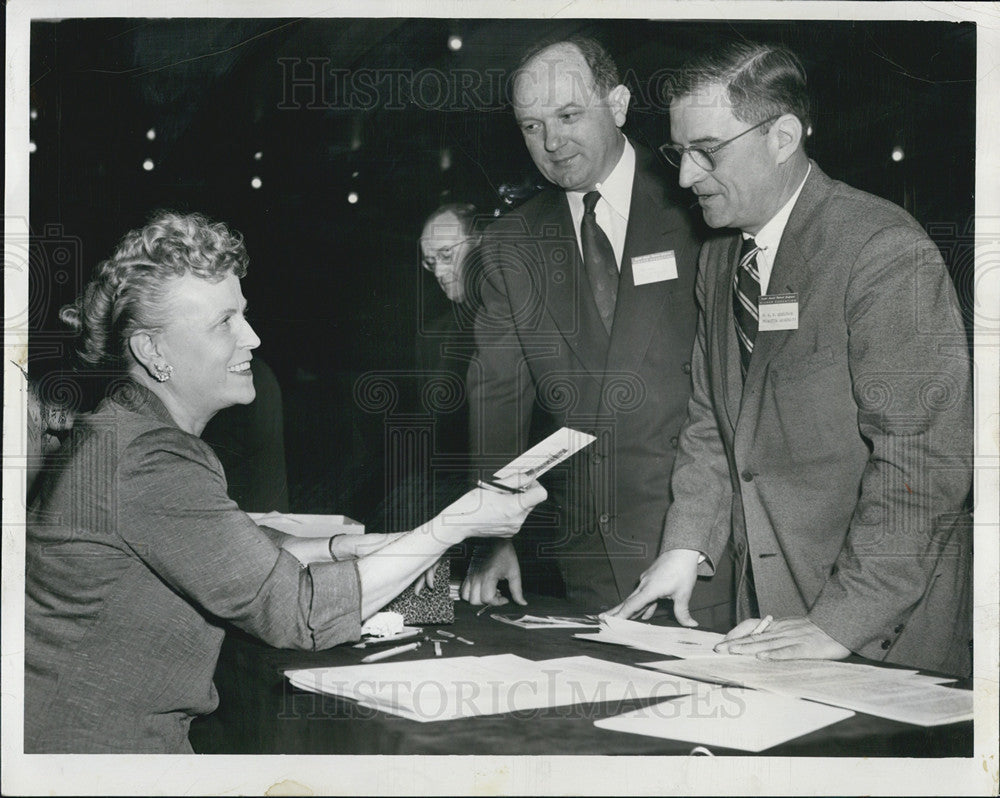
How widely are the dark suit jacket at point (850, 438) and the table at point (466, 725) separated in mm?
341

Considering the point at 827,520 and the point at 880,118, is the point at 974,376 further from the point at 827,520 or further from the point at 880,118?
the point at 880,118

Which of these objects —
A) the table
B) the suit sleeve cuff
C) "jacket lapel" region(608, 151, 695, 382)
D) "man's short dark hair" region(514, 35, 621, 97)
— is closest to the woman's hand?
the table

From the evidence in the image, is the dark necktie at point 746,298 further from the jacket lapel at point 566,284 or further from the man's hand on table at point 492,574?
the man's hand on table at point 492,574

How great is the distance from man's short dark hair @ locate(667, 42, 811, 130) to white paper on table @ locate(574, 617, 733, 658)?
1.32 m

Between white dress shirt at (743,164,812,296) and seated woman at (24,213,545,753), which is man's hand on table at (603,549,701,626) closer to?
seated woman at (24,213,545,753)

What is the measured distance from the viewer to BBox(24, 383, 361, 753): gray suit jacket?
2291mm

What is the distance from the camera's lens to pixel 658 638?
2.36 metres

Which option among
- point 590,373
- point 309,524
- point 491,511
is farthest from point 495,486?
point 309,524

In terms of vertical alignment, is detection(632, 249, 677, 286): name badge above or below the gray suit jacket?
above

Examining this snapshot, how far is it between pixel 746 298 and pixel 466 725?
1.29 m

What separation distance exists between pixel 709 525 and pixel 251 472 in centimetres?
121

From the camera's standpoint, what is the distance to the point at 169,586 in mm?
2334

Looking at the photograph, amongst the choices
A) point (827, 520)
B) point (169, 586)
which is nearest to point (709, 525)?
point (827, 520)

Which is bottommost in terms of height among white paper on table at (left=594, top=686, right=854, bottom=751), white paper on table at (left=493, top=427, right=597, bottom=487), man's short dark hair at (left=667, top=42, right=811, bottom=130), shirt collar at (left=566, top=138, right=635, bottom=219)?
white paper on table at (left=594, top=686, right=854, bottom=751)
